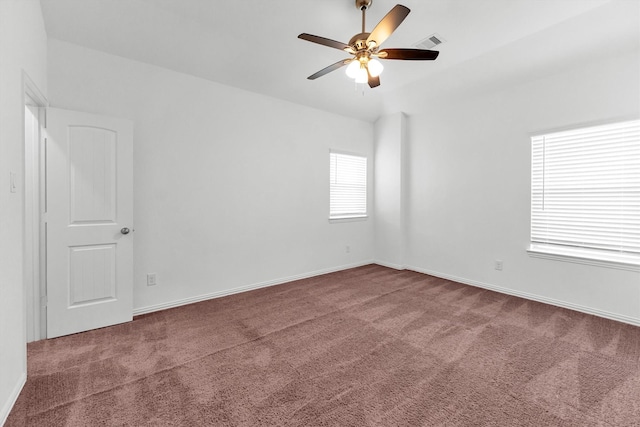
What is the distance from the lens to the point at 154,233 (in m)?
3.30

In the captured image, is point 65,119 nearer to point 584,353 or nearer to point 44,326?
point 44,326

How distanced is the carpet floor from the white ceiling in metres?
2.88

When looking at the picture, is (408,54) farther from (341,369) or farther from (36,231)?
(36,231)

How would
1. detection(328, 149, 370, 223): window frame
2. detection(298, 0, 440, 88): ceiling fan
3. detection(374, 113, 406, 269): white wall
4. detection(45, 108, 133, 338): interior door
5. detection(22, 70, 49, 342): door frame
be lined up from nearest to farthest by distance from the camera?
detection(298, 0, 440, 88): ceiling fan → detection(22, 70, 49, 342): door frame → detection(45, 108, 133, 338): interior door → detection(328, 149, 370, 223): window frame → detection(374, 113, 406, 269): white wall

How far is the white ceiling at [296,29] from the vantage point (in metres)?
2.65

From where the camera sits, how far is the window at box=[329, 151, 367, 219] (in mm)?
5125

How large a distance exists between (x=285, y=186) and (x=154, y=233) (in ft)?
6.16

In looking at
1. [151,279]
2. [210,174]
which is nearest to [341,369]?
[151,279]

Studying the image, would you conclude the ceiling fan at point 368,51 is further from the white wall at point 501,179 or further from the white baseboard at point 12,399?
the white baseboard at point 12,399

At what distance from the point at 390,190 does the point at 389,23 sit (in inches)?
139

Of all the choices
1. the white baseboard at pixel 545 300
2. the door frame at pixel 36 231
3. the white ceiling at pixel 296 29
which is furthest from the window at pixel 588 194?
the door frame at pixel 36 231

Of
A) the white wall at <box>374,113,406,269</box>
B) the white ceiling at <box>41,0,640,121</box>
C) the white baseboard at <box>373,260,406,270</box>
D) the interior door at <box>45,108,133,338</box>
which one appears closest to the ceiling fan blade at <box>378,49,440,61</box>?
the white ceiling at <box>41,0,640,121</box>

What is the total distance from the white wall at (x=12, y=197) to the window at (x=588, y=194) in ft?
16.5

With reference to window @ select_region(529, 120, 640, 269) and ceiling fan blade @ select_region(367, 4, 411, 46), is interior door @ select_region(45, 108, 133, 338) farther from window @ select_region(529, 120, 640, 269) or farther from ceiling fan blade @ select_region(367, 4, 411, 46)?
window @ select_region(529, 120, 640, 269)
